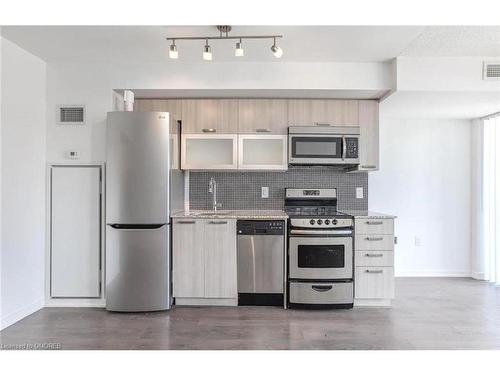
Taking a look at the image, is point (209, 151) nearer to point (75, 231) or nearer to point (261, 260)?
point (261, 260)

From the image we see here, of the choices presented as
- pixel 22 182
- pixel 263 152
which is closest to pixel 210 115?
pixel 263 152

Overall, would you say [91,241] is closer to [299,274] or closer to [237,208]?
[237,208]

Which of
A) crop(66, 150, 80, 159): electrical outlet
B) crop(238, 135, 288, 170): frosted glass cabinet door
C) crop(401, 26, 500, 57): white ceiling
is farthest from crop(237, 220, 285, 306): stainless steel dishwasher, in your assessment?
crop(401, 26, 500, 57): white ceiling

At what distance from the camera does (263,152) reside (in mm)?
3943

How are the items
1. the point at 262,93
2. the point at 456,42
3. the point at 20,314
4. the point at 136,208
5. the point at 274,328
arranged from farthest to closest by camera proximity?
the point at 262,93
the point at 136,208
the point at 20,314
the point at 456,42
the point at 274,328

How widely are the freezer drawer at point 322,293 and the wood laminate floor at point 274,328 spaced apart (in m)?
0.10

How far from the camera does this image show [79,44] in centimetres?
318

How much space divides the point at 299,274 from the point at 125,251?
164 cm

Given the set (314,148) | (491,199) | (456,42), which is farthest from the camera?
(491,199)

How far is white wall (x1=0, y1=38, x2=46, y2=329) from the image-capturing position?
10.1 ft

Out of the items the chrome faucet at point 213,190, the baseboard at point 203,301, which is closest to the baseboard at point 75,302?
the baseboard at point 203,301

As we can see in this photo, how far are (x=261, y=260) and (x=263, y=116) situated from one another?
149 cm

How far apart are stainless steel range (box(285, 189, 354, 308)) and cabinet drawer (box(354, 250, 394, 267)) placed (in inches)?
2.8

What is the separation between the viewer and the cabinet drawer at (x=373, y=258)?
11.6 ft
